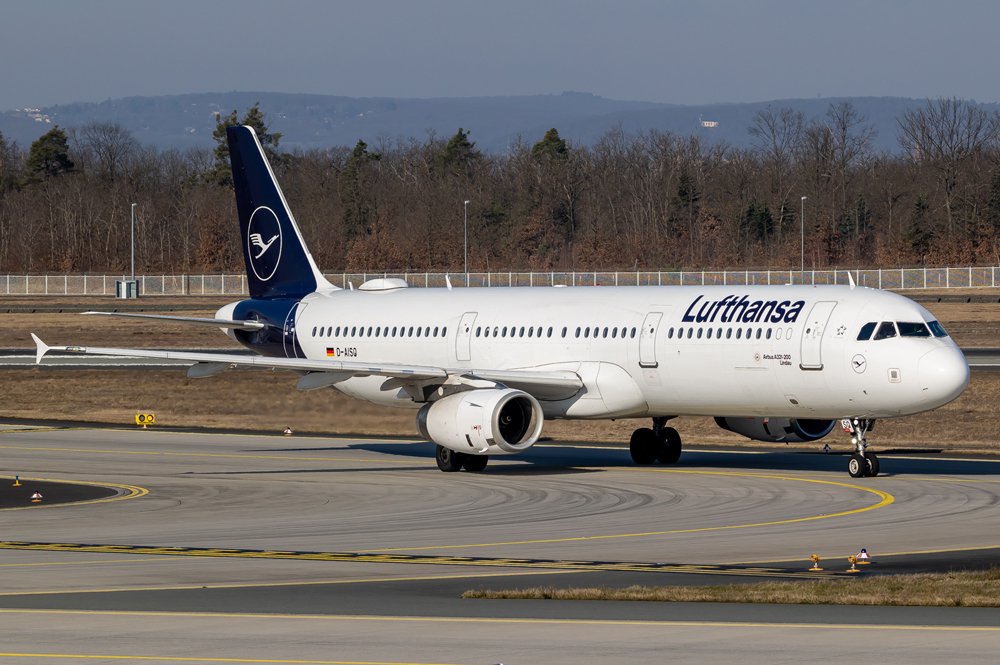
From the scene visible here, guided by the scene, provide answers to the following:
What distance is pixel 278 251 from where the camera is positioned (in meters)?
49.0

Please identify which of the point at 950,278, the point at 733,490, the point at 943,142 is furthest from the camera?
the point at 943,142

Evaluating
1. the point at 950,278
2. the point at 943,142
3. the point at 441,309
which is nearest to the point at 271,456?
the point at 441,309

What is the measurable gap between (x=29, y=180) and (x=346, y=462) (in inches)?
6428

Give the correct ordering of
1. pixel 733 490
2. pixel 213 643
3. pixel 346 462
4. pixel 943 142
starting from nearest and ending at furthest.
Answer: pixel 213 643
pixel 733 490
pixel 346 462
pixel 943 142

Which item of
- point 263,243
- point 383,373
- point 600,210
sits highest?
point 600,210

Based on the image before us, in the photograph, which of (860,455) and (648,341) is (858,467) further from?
(648,341)

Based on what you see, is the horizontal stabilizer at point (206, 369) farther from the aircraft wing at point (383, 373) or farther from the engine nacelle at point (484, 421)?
the engine nacelle at point (484, 421)

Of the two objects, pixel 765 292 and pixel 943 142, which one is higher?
pixel 943 142

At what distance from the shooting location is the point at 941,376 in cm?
3497

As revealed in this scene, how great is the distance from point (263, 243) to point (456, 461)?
1241cm

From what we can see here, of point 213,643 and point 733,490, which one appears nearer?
point 213,643

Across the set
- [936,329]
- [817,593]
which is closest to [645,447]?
[936,329]

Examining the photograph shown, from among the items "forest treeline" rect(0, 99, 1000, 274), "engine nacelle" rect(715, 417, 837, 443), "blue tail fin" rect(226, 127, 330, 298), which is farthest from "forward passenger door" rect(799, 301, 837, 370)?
"forest treeline" rect(0, 99, 1000, 274)

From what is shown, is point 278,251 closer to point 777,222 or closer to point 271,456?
point 271,456
